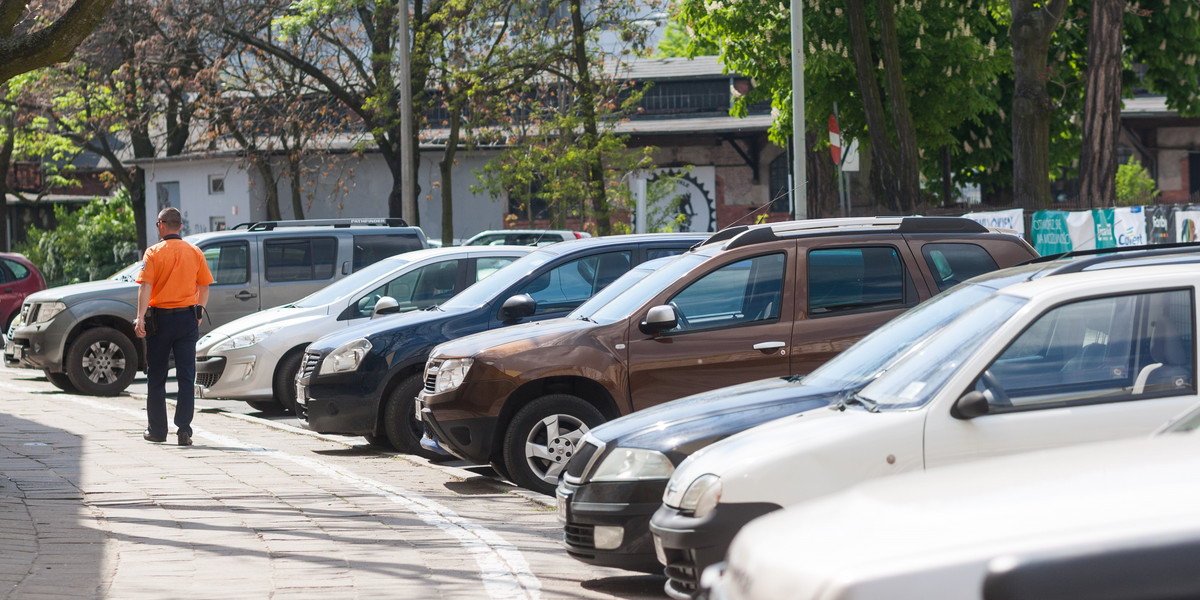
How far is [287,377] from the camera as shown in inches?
514

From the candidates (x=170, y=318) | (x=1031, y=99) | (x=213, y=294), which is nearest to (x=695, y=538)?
(x=170, y=318)

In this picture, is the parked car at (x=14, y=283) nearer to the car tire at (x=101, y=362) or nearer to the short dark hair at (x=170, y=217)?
the car tire at (x=101, y=362)

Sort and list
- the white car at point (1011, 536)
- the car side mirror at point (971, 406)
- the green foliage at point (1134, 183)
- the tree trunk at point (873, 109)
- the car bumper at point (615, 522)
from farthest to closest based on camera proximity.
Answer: the green foliage at point (1134, 183) → the tree trunk at point (873, 109) → the car bumper at point (615, 522) → the car side mirror at point (971, 406) → the white car at point (1011, 536)

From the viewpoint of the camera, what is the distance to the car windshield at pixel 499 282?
10688mm

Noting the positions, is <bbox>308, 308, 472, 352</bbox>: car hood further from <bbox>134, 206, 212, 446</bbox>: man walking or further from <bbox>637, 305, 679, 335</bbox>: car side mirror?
<bbox>637, 305, 679, 335</bbox>: car side mirror

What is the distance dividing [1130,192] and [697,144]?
13342mm

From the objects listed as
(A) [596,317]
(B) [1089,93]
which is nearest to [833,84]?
(B) [1089,93]

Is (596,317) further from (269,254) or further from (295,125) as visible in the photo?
(295,125)

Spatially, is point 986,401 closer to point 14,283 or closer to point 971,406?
point 971,406

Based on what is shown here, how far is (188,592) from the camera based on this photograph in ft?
19.9

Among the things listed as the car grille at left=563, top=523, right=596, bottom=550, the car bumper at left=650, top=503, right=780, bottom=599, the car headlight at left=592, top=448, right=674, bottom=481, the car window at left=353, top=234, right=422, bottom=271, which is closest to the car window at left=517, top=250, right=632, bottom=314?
the car grille at left=563, top=523, right=596, bottom=550

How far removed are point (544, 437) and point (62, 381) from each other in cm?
995

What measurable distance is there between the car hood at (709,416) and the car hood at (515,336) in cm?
232

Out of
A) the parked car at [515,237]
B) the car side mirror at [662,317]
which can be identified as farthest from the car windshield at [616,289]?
the parked car at [515,237]
